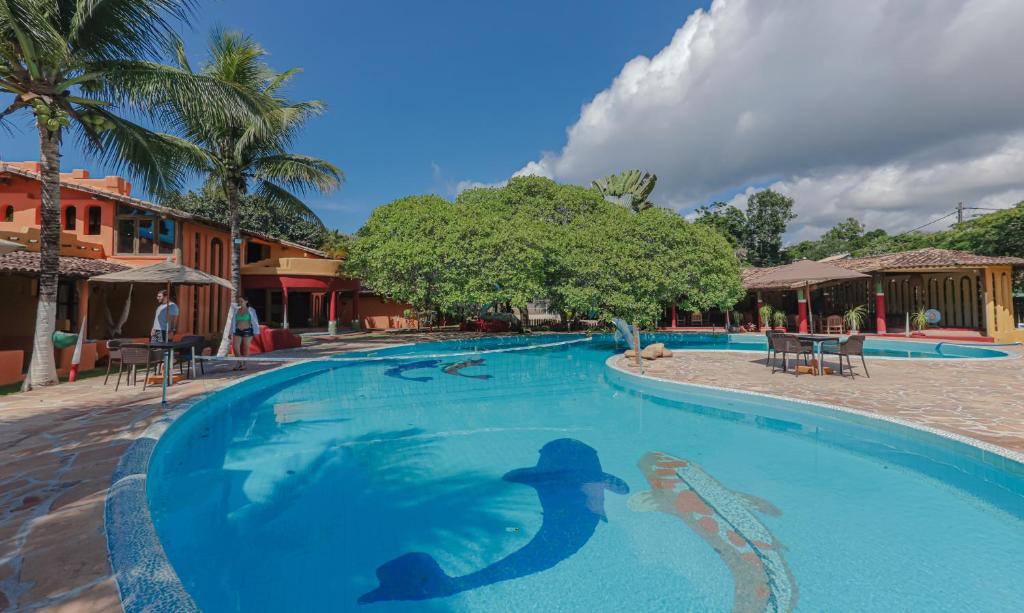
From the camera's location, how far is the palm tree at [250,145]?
13.0 meters

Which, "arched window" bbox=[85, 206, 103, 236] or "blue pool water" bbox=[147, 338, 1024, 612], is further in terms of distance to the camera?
"arched window" bbox=[85, 206, 103, 236]

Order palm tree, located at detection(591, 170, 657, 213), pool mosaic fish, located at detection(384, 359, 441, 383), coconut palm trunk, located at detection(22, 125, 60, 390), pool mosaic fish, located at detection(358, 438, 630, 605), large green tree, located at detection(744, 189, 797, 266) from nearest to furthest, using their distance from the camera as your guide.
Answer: pool mosaic fish, located at detection(358, 438, 630, 605), coconut palm trunk, located at detection(22, 125, 60, 390), pool mosaic fish, located at detection(384, 359, 441, 383), palm tree, located at detection(591, 170, 657, 213), large green tree, located at detection(744, 189, 797, 266)

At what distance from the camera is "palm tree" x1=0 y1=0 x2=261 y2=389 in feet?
22.9

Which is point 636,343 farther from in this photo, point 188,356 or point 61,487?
point 188,356

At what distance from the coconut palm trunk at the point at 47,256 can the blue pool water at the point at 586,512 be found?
10.6 feet

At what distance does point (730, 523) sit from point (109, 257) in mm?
19179

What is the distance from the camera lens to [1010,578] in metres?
3.31

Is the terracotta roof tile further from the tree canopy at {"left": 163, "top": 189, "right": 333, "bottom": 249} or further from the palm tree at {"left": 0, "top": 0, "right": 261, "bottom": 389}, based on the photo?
the tree canopy at {"left": 163, "top": 189, "right": 333, "bottom": 249}

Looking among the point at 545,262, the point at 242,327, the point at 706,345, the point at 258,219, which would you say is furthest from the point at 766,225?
the point at 258,219

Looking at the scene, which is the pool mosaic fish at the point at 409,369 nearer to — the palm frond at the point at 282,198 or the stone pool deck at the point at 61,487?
the stone pool deck at the point at 61,487

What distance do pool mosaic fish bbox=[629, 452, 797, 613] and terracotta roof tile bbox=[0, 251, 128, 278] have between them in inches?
515

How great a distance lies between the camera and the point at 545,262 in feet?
61.9

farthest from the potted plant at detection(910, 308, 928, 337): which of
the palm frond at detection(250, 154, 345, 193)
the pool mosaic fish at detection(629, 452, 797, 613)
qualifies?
the palm frond at detection(250, 154, 345, 193)

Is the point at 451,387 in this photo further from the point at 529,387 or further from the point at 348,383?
the point at 348,383
